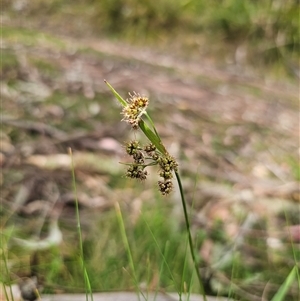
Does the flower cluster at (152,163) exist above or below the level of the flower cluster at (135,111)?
below

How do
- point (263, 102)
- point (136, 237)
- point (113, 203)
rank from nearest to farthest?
point (136, 237) → point (113, 203) → point (263, 102)

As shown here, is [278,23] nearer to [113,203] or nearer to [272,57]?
[272,57]

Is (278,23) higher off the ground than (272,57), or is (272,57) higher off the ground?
(278,23)

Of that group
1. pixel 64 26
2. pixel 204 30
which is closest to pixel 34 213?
pixel 64 26

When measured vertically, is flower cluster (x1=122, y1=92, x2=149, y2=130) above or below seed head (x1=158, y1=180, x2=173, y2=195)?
above

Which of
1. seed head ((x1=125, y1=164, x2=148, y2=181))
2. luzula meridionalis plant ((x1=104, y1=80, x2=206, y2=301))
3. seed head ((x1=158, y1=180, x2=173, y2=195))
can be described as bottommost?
seed head ((x1=158, y1=180, x2=173, y2=195))

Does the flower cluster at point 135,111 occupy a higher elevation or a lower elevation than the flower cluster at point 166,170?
higher

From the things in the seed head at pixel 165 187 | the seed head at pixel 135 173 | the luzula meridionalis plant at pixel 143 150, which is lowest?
the seed head at pixel 165 187

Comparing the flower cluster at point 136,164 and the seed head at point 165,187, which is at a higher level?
the flower cluster at point 136,164
